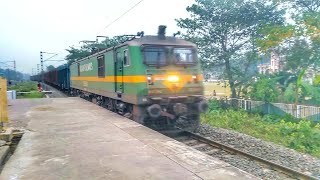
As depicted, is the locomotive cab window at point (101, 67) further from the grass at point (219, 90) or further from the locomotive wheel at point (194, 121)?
the grass at point (219, 90)

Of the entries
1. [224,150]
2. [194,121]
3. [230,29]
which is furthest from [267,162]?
[230,29]

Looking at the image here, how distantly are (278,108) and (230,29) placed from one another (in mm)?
7163

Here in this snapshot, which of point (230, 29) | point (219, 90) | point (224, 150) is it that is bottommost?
point (219, 90)

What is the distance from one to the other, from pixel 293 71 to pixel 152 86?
50.7 ft

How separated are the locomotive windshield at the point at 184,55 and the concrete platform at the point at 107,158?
119 inches

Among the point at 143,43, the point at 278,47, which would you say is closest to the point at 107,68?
the point at 143,43

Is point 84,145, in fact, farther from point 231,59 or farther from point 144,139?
point 231,59

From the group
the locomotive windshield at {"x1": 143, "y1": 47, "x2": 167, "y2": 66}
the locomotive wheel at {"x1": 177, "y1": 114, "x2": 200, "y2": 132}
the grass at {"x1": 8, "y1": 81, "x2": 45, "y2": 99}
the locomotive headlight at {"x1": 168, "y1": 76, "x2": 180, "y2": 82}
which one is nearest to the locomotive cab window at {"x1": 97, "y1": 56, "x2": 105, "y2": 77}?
the locomotive windshield at {"x1": 143, "y1": 47, "x2": 167, "y2": 66}

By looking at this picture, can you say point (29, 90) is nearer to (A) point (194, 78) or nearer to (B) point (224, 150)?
(A) point (194, 78)

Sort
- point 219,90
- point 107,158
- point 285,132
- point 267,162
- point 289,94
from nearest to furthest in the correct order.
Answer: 1. point 107,158
2. point 267,162
3. point 285,132
4. point 289,94
5. point 219,90

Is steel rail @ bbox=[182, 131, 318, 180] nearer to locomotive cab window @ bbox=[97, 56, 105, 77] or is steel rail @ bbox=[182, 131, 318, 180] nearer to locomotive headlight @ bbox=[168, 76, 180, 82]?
locomotive headlight @ bbox=[168, 76, 180, 82]

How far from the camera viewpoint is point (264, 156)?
805 cm

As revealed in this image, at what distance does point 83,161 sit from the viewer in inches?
217

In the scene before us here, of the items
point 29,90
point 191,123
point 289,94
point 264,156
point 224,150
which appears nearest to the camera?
point 264,156
